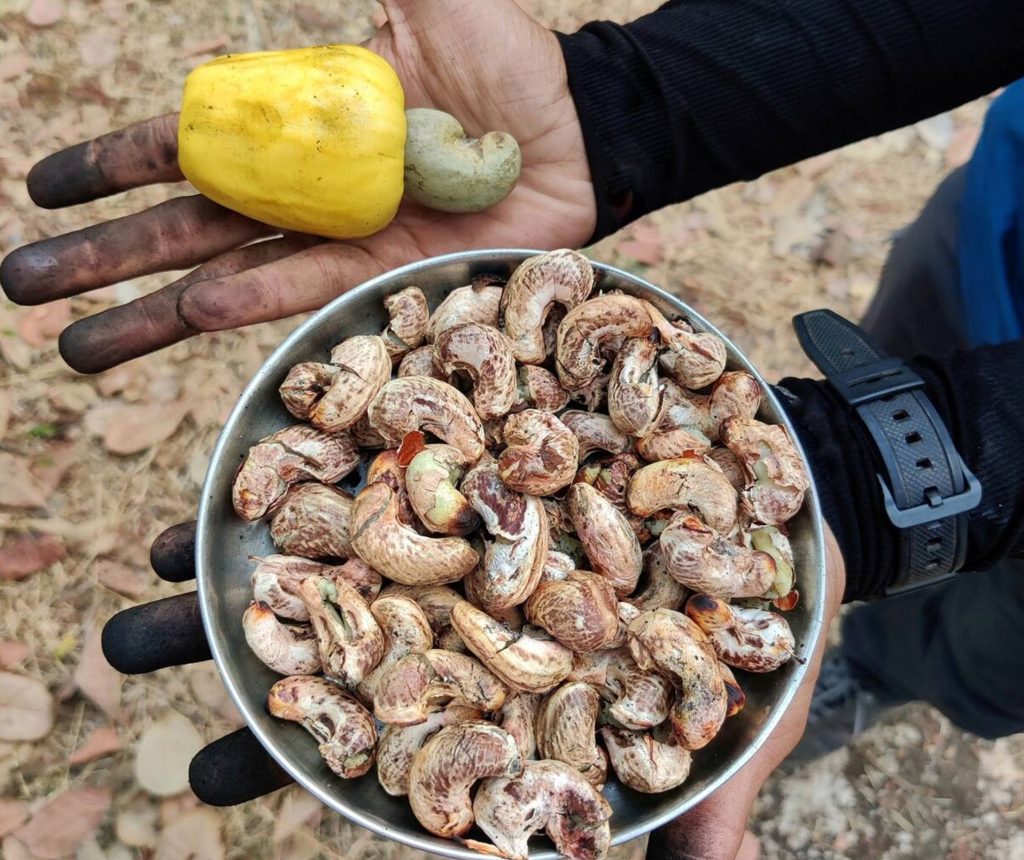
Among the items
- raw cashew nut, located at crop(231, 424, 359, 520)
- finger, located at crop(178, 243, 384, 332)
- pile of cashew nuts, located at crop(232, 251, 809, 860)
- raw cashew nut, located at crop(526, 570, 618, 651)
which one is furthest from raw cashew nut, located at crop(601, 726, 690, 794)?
finger, located at crop(178, 243, 384, 332)

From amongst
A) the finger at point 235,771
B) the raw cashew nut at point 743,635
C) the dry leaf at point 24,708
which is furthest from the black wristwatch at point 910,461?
the dry leaf at point 24,708

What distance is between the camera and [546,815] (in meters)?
0.92

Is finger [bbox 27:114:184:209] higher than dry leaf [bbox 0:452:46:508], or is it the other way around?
finger [bbox 27:114:184:209]

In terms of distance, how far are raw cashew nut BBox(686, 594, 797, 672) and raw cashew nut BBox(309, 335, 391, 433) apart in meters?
0.45

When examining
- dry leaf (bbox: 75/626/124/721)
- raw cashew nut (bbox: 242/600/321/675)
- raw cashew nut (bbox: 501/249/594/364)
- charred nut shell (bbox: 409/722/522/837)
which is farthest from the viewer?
dry leaf (bbox: 75/626/124/721)

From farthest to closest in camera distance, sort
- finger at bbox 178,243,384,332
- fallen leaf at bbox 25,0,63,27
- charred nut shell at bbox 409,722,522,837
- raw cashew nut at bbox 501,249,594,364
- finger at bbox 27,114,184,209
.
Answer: fallen leaf at bbox 25,0,63,27, finger at bbox 27,114,184,209, finger at bbox 178,243,384,332, raw cashew nut at bbox 501,249,594,364, charred nut shell at bbox 409,722,522,837

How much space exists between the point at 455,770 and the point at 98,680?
3.48 ft

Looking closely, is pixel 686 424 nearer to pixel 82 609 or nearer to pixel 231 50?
pixel 82 609

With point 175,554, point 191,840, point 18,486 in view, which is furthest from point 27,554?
point 175,554

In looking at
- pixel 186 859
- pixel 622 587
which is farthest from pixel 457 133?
pixel 186 859

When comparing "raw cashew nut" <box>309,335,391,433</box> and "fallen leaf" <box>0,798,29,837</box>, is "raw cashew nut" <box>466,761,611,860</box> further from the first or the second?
"fallen leaf" <box>0,798,29,837</box>

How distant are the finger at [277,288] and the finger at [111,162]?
0.22m

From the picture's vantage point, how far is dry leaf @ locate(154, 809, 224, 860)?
1.60 metres

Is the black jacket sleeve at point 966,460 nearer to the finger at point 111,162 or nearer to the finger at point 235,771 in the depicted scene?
the finger at point 235,771
